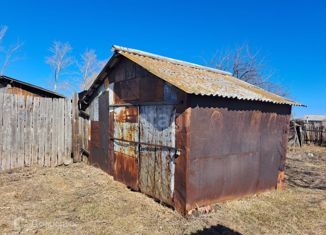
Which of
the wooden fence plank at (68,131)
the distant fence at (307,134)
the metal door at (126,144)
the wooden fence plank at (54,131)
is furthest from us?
the distant fence at (307,134)

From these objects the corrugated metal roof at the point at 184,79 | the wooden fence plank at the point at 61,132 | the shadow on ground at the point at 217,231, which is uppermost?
the corrugated metal roof at the point at 184,79

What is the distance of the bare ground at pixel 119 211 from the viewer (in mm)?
4809

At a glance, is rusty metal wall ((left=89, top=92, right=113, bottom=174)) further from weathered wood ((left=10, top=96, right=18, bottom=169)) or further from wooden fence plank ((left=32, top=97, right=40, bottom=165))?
weathered wood ((left=10, top=96, right=18, bottom=169))

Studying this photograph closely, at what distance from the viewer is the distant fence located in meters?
17.5

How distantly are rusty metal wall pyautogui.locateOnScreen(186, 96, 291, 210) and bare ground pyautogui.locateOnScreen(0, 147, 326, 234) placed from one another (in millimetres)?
359

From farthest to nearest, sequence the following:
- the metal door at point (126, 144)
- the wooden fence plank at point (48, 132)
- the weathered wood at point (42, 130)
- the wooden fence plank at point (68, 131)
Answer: the wooden fence plank at point (68, 131) < the wooden fence plank at point (48, 132) < the weathered wood at point (42, 130) < the metal door at point (126, 144)

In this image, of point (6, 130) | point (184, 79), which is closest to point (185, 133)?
point (184, 79)

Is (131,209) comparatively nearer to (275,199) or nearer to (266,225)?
(266,225)

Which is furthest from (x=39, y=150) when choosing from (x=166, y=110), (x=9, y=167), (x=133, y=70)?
(x=166, y=110)

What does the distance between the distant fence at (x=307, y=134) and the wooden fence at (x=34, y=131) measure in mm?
14241

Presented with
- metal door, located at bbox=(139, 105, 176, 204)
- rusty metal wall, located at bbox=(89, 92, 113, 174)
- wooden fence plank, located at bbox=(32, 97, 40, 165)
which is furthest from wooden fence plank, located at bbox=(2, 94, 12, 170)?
metal door, located at bbox=(139, 105, 176, 204)


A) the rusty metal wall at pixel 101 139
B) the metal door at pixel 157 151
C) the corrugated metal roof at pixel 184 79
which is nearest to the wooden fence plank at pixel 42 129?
the rusty metal wall at pixel 101 139

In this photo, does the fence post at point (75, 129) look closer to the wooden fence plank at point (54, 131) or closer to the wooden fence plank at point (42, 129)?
the wooden fence plank at point (54, 131)

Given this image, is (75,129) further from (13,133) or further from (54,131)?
(13,133)
